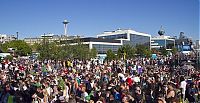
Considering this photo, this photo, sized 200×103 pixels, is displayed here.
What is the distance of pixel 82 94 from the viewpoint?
13.7 metres

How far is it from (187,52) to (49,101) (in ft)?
134

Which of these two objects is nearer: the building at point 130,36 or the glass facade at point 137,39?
the building at point 130,36

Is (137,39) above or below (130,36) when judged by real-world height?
below

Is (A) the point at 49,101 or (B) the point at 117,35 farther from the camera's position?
(B) the point at 117,35

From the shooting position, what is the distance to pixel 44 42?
72688mm

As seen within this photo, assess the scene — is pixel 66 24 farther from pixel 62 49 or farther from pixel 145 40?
pixel 62 49

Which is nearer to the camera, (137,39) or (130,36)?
(130,36)

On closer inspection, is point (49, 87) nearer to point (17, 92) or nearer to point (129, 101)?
point (17, 92)

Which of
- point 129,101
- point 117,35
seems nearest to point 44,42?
point 129,101

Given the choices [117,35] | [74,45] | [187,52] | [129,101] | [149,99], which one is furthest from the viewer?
[117,35]

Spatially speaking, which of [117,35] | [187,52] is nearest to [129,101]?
[187,52]

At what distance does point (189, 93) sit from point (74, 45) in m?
59.5

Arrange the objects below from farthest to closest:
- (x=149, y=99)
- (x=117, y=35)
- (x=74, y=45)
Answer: (x=117, y=35) → (x=74, y=45) → (x=149, y=99)

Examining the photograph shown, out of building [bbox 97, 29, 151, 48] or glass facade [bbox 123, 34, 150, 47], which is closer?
building [bbox 97, 29, 151, 48]
